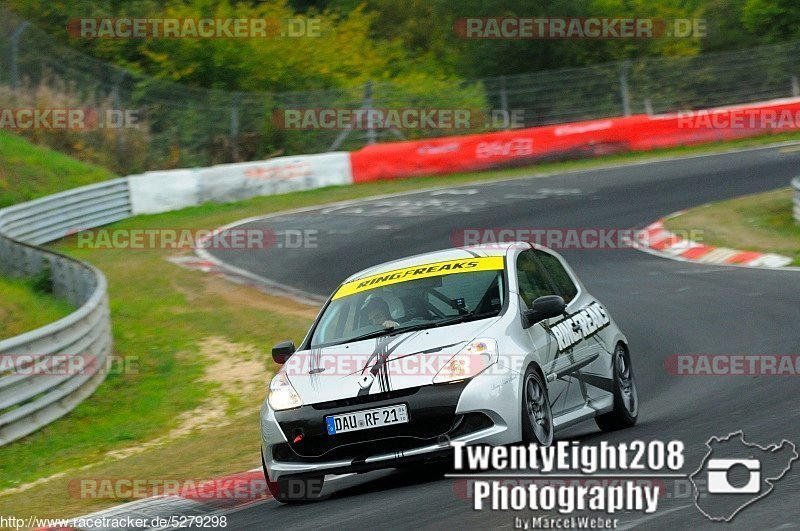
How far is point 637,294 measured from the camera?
16.4m

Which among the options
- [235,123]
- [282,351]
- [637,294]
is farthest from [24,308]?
[235,123]

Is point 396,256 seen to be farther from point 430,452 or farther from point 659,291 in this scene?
point 430,452

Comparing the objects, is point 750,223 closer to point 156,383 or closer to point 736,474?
point 156,383

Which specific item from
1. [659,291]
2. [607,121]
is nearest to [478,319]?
[659,291]

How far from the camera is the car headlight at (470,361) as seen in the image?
7.64 metres

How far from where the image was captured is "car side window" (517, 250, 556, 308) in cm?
881

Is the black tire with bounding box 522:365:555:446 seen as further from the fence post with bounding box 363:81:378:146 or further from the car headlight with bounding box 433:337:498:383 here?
the fence post with bounding box 363:81:378:146

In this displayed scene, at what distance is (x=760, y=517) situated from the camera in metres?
5.93

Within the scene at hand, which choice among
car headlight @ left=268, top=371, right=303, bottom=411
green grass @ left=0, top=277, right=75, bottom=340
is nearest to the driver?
car headlight @ left=268, top=371, right=303, bottom=411

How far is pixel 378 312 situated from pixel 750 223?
46.9 feet

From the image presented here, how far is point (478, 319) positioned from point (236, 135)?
86.8ft

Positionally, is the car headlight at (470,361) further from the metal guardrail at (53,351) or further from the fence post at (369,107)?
the fence post at (369,107)

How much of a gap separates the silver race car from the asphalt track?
282 mm

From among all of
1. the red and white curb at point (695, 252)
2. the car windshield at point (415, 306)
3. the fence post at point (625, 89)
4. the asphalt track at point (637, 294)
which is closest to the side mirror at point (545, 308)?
the car windshield at point (415, 306)
